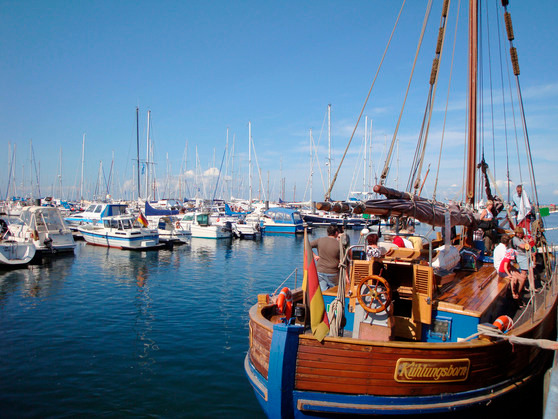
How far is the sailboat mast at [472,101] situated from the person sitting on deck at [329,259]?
8114 mm

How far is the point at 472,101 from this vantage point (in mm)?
14859

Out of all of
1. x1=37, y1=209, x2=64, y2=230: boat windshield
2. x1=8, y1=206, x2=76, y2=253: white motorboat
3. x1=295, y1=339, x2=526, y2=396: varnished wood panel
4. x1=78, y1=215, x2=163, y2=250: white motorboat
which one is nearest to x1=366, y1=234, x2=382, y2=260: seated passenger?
x1=295, y1=339, x2=526, y2=396: varnished wood panel

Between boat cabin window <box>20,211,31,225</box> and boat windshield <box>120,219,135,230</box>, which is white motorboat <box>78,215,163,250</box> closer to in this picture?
boat windshield <box>120,219,135,230</box>

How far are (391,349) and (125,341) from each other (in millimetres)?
8748

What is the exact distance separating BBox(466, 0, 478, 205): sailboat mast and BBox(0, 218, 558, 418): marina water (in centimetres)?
969

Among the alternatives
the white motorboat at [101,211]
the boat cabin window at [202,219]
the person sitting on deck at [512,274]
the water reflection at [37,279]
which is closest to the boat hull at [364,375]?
the person sitting on deck at [512,274]

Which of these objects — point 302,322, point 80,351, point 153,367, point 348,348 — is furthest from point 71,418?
point 348,348

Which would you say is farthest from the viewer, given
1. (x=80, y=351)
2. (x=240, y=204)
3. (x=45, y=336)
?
(x=240, y=204)

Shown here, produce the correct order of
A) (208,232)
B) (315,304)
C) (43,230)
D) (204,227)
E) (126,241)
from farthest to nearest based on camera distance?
(204,227) → (208,232) → (126,241) → (43,230) → (315,304)

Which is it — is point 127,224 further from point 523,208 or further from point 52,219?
point 523,208

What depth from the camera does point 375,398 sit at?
17.9 feet

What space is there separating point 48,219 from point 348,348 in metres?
30.6

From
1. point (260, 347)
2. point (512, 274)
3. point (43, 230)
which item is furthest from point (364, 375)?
point (43, 230)

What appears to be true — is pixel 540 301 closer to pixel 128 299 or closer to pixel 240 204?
pixel 128 299
